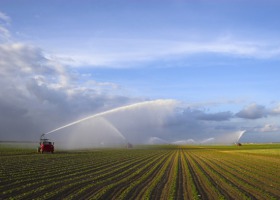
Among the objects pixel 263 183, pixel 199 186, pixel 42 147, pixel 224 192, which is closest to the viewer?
pixel 224 192

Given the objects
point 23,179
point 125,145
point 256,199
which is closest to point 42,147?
point 23,179

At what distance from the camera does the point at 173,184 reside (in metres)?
20.0

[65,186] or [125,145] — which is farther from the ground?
[125,145]

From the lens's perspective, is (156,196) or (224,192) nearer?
(156,196)

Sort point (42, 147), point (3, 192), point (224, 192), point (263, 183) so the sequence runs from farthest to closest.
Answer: point (42, 147)
point (263, 183)
point (224, 192)
point (3, 192)

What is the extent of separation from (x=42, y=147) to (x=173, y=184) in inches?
1517

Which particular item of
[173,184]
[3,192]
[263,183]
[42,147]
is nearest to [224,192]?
[173,184]

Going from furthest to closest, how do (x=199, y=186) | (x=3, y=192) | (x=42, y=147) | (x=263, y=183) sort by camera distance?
1. (x=42, y=147)
2. (x=263, y=183)
3. (x=199, y=186)
4. (x=3, y=192)

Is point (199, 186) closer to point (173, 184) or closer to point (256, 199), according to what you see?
point (173, 184)

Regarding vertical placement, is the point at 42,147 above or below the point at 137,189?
above

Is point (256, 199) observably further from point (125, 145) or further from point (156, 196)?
point (125, 145)

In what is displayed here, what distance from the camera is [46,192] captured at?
16.2 metres

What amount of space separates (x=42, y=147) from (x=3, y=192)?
40155 millimetres

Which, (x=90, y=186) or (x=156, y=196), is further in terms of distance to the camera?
(x=90, y=186)
